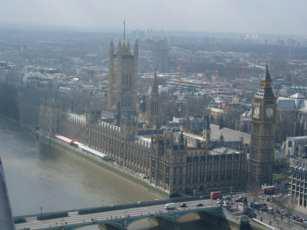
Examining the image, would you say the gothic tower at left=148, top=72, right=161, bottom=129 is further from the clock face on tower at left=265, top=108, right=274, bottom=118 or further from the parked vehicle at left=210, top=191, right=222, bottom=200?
the parked vehicle at left=210, top=191, right=222, bottom=200

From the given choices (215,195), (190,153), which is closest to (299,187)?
(215,195)

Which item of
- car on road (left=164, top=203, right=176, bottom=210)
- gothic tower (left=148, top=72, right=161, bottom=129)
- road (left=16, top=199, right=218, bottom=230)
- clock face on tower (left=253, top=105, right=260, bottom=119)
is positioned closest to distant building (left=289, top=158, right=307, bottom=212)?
road (left=16, top=199, right=218, bottom=230)

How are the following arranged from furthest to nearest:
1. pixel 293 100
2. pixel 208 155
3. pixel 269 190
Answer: pixel 293 100
pixel 208 155
pixel 269 190

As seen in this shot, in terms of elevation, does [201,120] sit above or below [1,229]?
below

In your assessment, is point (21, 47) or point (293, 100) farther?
point (21, 47)

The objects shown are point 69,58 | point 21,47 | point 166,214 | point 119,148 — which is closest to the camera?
point 166,214

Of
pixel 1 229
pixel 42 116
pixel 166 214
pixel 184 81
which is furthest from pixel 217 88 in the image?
pixel 1 229

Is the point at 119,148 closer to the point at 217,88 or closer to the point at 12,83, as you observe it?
the point at 12,83
